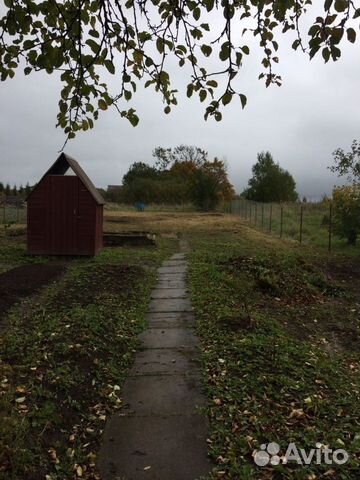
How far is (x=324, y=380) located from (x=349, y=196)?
12744 millimetres

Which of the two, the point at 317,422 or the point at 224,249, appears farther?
the point at 224,249

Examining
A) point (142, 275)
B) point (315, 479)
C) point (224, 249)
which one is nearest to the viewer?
point (315, 479)

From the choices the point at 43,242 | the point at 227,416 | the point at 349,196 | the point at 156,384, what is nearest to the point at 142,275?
the point at 43,242

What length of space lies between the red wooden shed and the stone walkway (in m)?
7.61

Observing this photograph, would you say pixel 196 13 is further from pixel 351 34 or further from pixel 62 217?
pixel 62 217

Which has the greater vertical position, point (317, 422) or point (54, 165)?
point (54, 165)

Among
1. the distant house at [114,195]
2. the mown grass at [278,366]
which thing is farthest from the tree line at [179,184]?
the mown grass at [278,366]

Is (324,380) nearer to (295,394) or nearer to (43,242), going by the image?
(295,394)

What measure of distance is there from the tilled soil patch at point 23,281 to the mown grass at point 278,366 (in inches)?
120

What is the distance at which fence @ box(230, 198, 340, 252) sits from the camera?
61.4 ft

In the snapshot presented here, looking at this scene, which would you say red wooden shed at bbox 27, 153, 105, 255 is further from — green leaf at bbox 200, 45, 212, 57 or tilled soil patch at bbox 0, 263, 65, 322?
green leaf at bbox 200, 45, 212, 57

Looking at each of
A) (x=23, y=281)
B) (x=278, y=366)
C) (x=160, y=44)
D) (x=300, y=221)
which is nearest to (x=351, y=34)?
(x=160, y=44)

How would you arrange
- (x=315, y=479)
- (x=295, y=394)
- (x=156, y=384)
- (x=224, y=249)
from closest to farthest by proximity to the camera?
(x=315, y=479) < (x=295, y=394) < (x=156, y=384) < (x=224, y=249)

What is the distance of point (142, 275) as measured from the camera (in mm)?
10320
